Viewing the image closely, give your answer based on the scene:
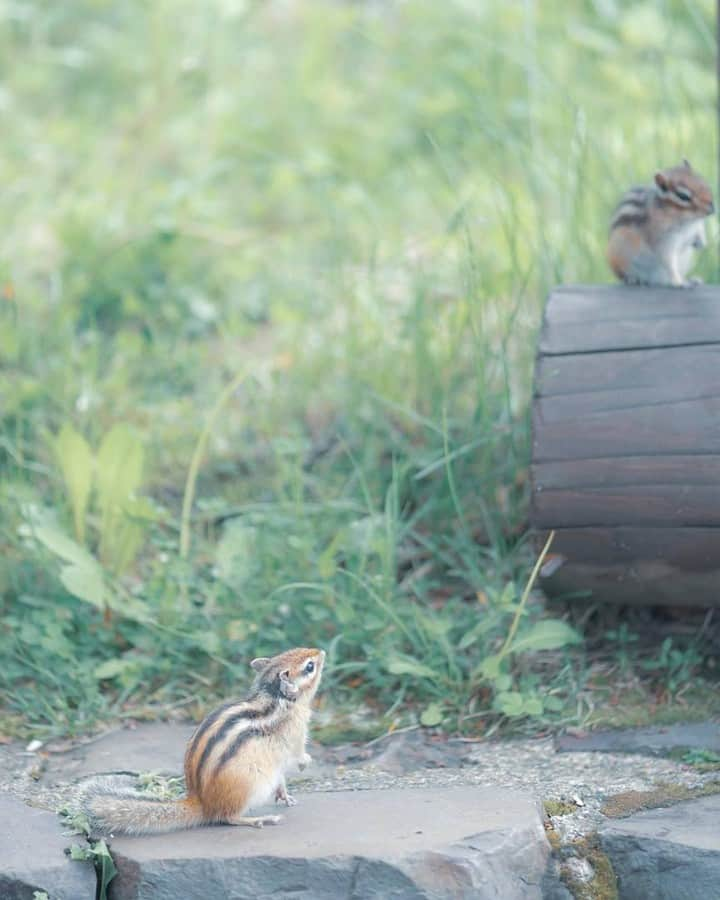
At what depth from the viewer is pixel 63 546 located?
4.32m

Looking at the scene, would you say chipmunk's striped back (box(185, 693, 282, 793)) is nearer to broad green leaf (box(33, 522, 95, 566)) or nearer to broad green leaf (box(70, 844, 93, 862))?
broad green leaf (box(70, 844, 93, 862))

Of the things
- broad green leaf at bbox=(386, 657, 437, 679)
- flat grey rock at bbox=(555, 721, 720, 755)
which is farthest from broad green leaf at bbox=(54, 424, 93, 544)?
flat grey rock at bbox=(555, 721, 720, 755)

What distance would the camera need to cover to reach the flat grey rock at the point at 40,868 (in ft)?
10.4

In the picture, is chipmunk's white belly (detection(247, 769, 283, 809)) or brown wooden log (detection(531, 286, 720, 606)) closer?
chipmunk's white belly (detection(247, 769, 283, 809))

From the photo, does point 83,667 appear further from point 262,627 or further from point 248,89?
point 248,89

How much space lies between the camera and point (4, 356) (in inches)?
211

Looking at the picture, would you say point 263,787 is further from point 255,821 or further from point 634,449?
point 634,449

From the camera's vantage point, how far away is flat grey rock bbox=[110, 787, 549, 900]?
3.08 meters

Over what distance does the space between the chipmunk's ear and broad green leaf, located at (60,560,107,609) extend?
0.99 m

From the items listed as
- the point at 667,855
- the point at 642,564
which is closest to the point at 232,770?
the point at 667,855

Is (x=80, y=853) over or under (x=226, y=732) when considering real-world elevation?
under

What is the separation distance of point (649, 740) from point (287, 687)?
109 cm

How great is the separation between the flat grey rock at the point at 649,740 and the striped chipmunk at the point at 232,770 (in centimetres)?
88

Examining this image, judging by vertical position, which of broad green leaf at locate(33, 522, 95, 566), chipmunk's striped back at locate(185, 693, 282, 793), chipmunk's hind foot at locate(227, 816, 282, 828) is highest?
broad green leaf at locate(33, 522, 95, 566)
